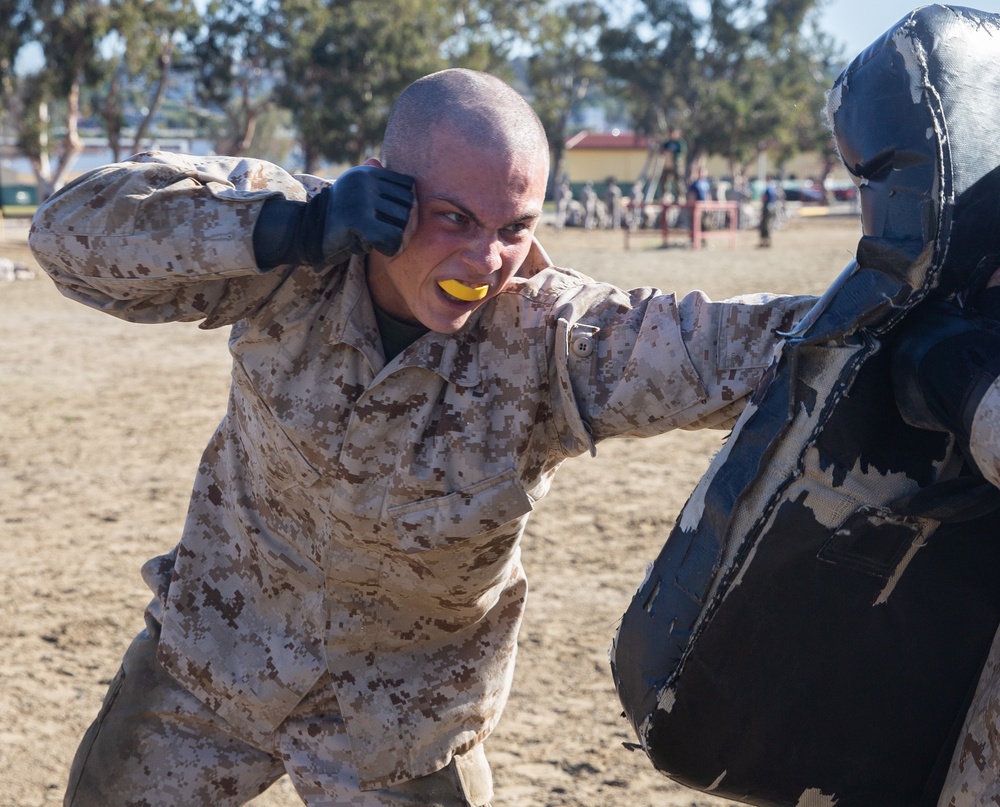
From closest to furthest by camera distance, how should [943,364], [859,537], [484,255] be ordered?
[943,364] → [859,537] → [484,255]

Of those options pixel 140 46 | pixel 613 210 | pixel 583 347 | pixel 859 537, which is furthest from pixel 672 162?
pixel 859 537

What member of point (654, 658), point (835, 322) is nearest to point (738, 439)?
point (835, 322)

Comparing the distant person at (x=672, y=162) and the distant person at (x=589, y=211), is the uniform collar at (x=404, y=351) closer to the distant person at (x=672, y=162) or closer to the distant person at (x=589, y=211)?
the distant person at (x=672, y=162)

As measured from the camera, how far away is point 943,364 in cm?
162

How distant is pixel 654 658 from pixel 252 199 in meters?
1.11

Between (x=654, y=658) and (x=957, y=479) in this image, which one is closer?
(x=957, y=479)

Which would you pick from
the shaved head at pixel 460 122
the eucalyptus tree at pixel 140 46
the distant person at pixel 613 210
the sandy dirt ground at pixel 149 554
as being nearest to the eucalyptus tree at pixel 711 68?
the distant person at pixel 613 210

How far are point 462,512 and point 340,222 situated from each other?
1.95 feet

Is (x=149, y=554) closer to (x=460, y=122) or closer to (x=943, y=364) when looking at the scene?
(x=460, y=122)

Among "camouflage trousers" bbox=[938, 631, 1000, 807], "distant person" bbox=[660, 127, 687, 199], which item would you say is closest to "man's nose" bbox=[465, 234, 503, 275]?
"camouflage trousers" bbox=[938, 631, 1000, 807]

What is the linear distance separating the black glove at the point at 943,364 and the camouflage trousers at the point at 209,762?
1376mm

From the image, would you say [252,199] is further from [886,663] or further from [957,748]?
[957,748]

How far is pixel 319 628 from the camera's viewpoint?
2596 millimetres

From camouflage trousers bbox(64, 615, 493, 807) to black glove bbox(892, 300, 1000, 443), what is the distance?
138cm
